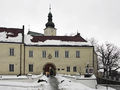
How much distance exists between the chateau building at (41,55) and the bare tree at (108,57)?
16.6m

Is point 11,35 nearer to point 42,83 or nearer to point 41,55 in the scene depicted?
point 41,55

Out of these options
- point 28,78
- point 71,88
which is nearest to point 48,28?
point 28,78

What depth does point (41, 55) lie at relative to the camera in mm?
43469

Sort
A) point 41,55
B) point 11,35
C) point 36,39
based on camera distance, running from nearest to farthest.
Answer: point 41,55 < point 11,35 < point 36,39

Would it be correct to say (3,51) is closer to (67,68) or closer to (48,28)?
(67,68)

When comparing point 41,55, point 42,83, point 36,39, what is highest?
point 36,39

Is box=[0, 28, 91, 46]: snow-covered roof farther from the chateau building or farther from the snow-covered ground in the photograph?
the snow-covered ground

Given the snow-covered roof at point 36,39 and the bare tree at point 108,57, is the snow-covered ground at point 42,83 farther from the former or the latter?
the bare tree at point 108,57

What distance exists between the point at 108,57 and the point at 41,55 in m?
21.8

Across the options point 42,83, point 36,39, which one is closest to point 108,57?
point 36,39

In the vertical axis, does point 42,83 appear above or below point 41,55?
below

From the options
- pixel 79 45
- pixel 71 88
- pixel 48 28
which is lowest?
pixel 71 88

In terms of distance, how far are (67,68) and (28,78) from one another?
13.3 metres

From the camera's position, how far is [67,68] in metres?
43.8
